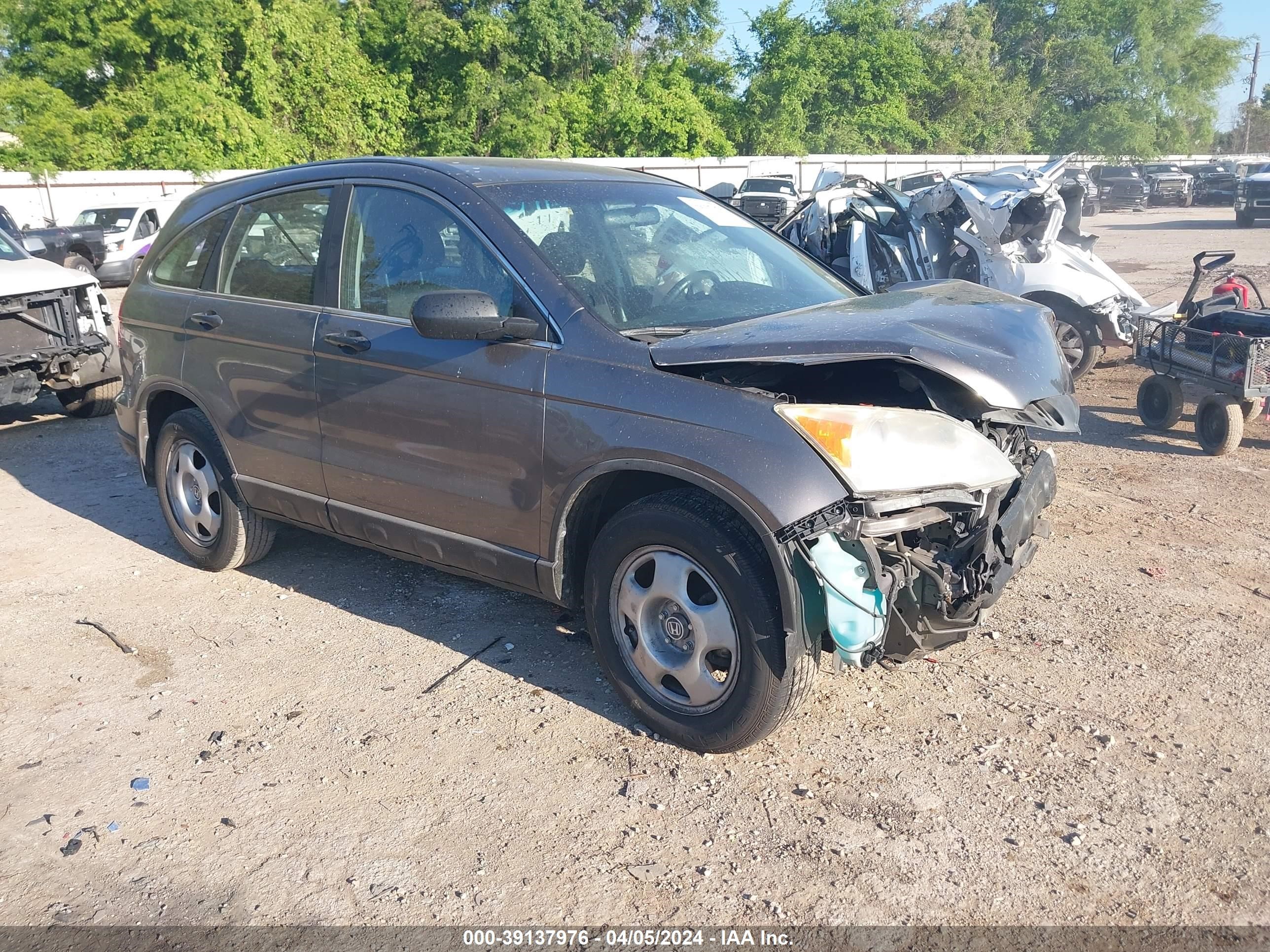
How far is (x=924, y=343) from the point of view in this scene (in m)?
3.24

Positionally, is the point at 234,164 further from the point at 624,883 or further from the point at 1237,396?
the point at 624,883

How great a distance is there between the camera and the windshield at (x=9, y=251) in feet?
28.3

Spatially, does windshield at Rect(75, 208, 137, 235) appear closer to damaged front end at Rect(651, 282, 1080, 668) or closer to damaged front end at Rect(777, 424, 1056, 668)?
damaged front end at Rect(651, 282, 1080, 668)

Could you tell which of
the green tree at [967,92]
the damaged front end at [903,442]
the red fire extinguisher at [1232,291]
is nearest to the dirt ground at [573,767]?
the damaged front end at [903,442]

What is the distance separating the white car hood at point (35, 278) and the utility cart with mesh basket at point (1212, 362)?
27.0 ft

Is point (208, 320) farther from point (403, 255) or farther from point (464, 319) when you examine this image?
point (464, 319)

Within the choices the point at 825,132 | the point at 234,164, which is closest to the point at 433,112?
the point at 234,164

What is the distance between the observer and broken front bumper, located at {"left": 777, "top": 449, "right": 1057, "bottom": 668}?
3.18 meters

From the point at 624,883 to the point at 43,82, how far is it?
127ft

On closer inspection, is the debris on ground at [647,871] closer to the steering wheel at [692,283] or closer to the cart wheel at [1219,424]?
the steering wheel at [692,283]

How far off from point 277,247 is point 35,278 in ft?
15.0

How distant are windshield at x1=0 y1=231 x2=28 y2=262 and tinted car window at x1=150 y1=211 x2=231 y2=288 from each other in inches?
163

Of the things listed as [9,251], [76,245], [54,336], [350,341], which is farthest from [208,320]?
[76,245]

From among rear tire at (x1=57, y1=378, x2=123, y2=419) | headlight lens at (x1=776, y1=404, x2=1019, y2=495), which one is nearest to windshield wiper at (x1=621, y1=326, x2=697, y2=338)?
headlight lens at (x1=776, y1=404, x2=1019, y2=495)
